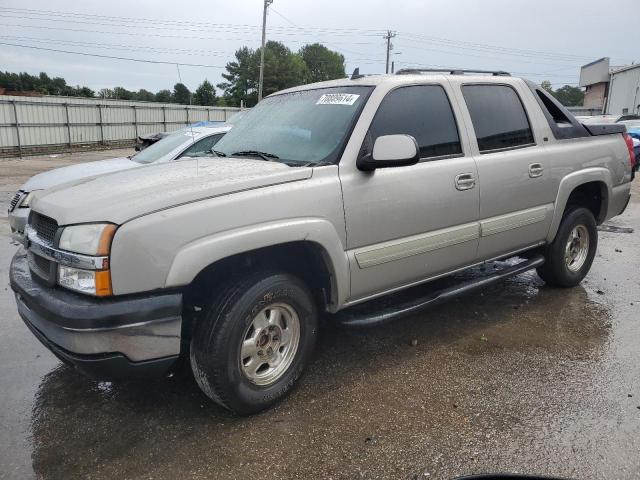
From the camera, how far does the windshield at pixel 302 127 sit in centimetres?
330

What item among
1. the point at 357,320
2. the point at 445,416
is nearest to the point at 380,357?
the point at 357,320

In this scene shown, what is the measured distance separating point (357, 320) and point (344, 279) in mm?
361

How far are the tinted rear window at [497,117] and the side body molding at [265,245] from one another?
1642 millimetres

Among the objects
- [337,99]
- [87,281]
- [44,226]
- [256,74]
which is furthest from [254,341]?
[256,74]

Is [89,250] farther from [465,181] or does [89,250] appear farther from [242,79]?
[242,79]

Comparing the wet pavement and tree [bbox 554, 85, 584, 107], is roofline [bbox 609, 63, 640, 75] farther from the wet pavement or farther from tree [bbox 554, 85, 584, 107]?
tree [bbox 554, 85, 584, 107]

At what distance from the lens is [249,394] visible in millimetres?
2910

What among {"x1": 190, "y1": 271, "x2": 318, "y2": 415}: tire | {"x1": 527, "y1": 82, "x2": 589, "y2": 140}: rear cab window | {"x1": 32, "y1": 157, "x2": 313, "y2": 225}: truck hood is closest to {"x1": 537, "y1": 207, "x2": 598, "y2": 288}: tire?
{"x1": 527, "y1": 82, "x2": 589, "y2": 140}: rear cab window

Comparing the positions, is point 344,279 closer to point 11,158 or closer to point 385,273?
point 385,273

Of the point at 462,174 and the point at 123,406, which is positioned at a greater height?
the point at 462,174

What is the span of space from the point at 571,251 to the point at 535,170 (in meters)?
1.33

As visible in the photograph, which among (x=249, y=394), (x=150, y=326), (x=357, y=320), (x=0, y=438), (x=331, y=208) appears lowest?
(x=0, y=438)

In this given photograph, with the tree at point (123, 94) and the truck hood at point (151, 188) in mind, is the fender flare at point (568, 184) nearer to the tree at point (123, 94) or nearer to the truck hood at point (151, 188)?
the truck hood at point (151, 188)

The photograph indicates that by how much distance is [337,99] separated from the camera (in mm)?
3582
